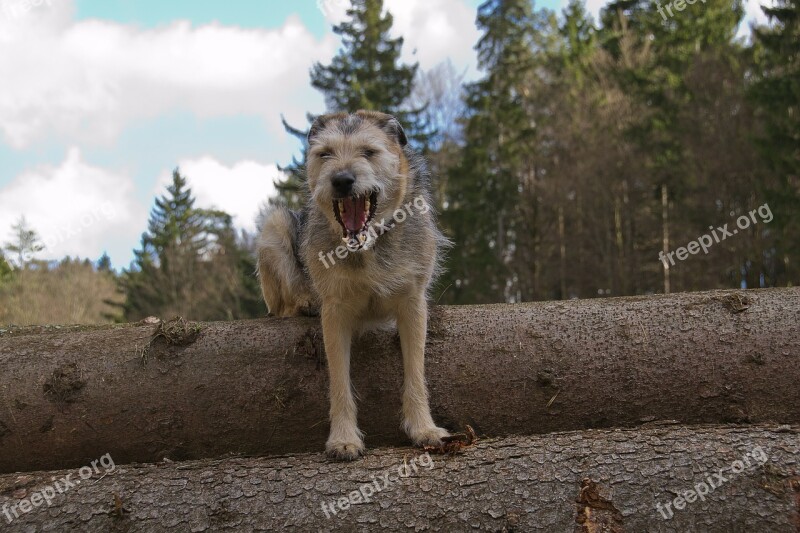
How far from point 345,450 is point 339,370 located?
592 mm

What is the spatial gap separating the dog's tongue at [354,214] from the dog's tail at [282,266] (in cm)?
112

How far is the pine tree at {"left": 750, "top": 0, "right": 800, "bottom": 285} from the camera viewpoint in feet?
65.0

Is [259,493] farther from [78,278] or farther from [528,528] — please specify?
[78,278]

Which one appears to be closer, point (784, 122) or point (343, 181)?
point (343, 181)

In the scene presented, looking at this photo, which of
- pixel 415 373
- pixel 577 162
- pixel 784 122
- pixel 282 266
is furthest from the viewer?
pixel 577 162

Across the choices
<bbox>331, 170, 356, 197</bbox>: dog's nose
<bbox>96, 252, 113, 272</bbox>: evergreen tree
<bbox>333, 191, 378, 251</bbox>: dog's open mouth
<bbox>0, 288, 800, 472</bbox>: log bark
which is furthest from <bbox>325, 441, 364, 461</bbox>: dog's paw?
<bbox>96, 252, 113, 272</bbox>: evergreen tree

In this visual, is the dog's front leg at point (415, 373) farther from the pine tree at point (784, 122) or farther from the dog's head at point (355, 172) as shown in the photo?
the pine tree at point (784, 122)

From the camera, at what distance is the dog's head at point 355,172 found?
165 inches

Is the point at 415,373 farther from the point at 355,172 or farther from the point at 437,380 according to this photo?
the point at 355,172

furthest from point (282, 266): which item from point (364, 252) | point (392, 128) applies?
point (392, 128)

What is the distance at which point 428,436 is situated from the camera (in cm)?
427

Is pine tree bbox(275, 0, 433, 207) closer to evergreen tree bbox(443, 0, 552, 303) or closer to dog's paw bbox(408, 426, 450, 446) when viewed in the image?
evergreen tree bbox(443, 0, 552, 303)

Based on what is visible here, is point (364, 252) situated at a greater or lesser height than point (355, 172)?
lesser

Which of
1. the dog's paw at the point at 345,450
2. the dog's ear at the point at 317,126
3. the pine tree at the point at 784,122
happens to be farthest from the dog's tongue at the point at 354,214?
the pine tree at the point at 784,122
